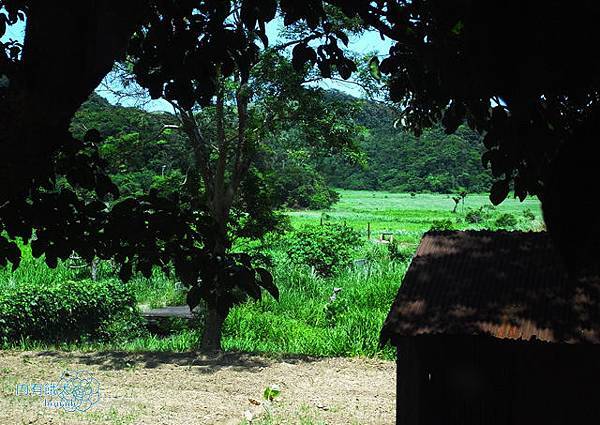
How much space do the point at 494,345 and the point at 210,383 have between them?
500 centimetres

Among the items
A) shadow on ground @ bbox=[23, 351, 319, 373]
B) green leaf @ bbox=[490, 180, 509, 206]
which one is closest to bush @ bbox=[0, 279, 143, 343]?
shadow on ground @ bbox=[23, 351, 319, 373]

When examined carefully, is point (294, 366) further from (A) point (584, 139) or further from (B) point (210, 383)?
(A) point (584, 139)

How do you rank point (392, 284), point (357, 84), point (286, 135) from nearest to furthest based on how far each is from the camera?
point (357, 84), point (286, 135), point (392, 284)

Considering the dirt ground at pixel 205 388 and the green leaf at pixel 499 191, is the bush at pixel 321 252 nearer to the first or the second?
the dirt ground at pixel 205 388

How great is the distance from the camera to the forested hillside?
65.2 metres

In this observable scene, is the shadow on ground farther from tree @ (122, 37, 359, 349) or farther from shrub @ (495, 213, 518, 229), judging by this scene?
shrub @ (495, 213, 518, 229)

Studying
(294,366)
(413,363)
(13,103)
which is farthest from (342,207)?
(13,103)

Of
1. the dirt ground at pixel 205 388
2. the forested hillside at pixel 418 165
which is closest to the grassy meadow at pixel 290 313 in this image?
the dirt ground at pixel 205 388

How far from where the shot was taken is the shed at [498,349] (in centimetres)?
585

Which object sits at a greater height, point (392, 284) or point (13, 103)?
point (13, 103)

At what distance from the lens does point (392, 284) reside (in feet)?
50.8

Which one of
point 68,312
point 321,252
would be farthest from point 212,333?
point 321,252

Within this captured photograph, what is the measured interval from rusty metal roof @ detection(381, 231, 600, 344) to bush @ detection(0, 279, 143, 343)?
30.3 feet

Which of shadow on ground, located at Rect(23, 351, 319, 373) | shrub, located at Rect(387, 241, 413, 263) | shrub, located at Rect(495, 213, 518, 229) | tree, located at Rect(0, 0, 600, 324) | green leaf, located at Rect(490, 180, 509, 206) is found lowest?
shadow on ground, located at Rect(23, 351, 319, 373)
